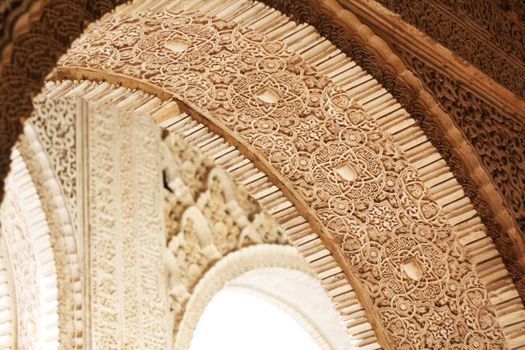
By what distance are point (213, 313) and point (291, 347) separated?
76 centimetres

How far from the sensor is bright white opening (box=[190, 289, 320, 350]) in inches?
328

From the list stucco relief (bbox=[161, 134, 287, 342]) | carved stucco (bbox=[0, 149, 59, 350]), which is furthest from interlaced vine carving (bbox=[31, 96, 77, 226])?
stucco relief (bbox=[161, 134, 287, 342])

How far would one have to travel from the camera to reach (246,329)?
864cm

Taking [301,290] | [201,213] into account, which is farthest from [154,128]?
[301,290]

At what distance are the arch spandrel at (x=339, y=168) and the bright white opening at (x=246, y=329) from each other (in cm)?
461

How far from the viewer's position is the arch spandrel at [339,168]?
3324 millimetres

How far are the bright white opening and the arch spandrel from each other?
15.1 feet

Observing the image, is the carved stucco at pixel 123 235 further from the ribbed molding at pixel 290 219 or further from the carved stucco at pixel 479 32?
the carved stucco at pixel 479 32

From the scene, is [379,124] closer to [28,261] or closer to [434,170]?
[434,170]

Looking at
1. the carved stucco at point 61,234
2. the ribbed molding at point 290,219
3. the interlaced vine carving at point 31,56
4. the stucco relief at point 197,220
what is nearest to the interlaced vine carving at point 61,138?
the carved stucco at point 61,234

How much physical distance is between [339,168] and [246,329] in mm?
5255

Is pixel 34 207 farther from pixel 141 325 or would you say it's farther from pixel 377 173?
pixel 377 173

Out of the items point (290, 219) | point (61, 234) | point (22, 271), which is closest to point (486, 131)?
point (290, 219)

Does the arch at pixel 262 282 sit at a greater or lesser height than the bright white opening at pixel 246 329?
lesser
